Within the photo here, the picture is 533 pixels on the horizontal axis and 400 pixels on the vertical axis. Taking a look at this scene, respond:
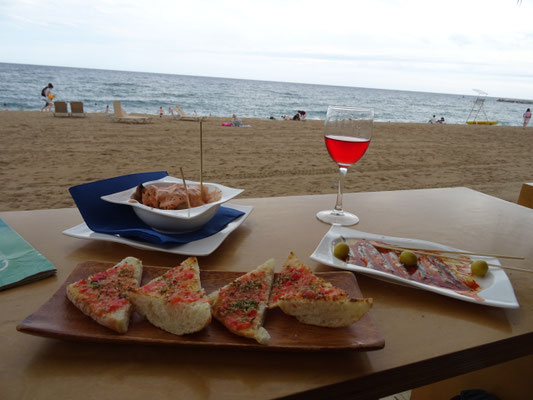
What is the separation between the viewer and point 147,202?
1221 mm

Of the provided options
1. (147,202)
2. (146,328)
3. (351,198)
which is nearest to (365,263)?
(146,328)

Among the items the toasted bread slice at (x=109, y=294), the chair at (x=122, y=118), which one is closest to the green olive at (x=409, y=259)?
the toasted bread slice at (x=109, y=294)

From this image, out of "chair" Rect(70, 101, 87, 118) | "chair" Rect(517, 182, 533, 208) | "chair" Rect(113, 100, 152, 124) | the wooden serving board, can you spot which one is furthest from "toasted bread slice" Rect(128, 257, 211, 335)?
"chair" Rect(70, 101, 87, 118)

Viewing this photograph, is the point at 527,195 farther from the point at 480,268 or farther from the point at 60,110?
the point at 60,110

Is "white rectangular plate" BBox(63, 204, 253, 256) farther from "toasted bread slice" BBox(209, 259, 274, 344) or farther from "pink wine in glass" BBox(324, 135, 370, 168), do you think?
"pink wine in glass" BBox(324, 135, 370, 168)

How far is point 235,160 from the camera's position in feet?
26.9

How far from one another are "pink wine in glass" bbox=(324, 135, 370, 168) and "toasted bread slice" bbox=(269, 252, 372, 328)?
2.37ft

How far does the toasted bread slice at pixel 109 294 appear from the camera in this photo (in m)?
0.72

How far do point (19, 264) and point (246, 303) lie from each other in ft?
2.26

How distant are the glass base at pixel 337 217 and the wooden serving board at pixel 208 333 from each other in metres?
0.74

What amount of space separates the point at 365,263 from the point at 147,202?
0.75m

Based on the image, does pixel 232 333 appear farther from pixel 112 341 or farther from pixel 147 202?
pixel 147 202

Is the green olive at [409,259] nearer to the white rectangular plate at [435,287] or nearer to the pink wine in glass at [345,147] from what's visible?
the white rectangular plate at [435,287]

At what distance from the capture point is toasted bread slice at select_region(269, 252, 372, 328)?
2.44 ft
